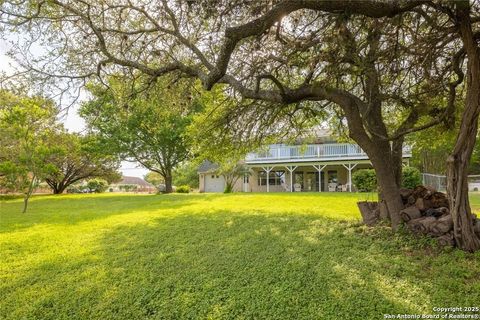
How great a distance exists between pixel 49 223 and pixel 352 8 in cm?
946

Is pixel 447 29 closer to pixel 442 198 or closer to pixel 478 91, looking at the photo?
pixel 478 91

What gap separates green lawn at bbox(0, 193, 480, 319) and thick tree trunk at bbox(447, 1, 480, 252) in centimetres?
35

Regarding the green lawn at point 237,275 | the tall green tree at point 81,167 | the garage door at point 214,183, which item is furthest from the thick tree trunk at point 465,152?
the garage door at point 214,183

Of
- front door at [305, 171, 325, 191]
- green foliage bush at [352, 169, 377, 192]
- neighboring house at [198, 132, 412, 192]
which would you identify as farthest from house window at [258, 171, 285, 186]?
green foliage bush at [352, 169, 377, 192]

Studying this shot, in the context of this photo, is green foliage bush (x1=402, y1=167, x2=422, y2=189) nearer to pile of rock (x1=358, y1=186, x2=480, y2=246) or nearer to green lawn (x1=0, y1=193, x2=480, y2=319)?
pile of rock (x1=358, y1=186, x2=480, y2=246)

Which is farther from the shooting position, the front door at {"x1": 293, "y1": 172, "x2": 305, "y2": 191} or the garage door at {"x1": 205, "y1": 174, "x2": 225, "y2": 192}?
the garage door at {"x1": 205, "y1": 174, "x2": 225, "y2": 192}

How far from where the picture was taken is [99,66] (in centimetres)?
617

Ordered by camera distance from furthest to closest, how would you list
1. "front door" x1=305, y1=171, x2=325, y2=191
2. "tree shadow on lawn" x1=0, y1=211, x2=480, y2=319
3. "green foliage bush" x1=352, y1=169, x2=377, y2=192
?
1. "front door" x1=305, y1=171, x2=325, y2=191
2. "green foliage bush" x1=352, y1=169, x2=377, y2=192
3. "tree shadow on lawn" x1=0, y1=211, x2=480, y2=319

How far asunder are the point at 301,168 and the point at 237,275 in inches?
843

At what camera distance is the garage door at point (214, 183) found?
92.3ft

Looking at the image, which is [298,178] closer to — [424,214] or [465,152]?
[424,214]

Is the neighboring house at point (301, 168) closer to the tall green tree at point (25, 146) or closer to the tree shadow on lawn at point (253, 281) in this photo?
the tall green tree at point (25, 146)

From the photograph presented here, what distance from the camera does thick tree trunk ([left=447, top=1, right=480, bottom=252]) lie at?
13.5 ft

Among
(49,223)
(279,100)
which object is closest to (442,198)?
(279,100)
